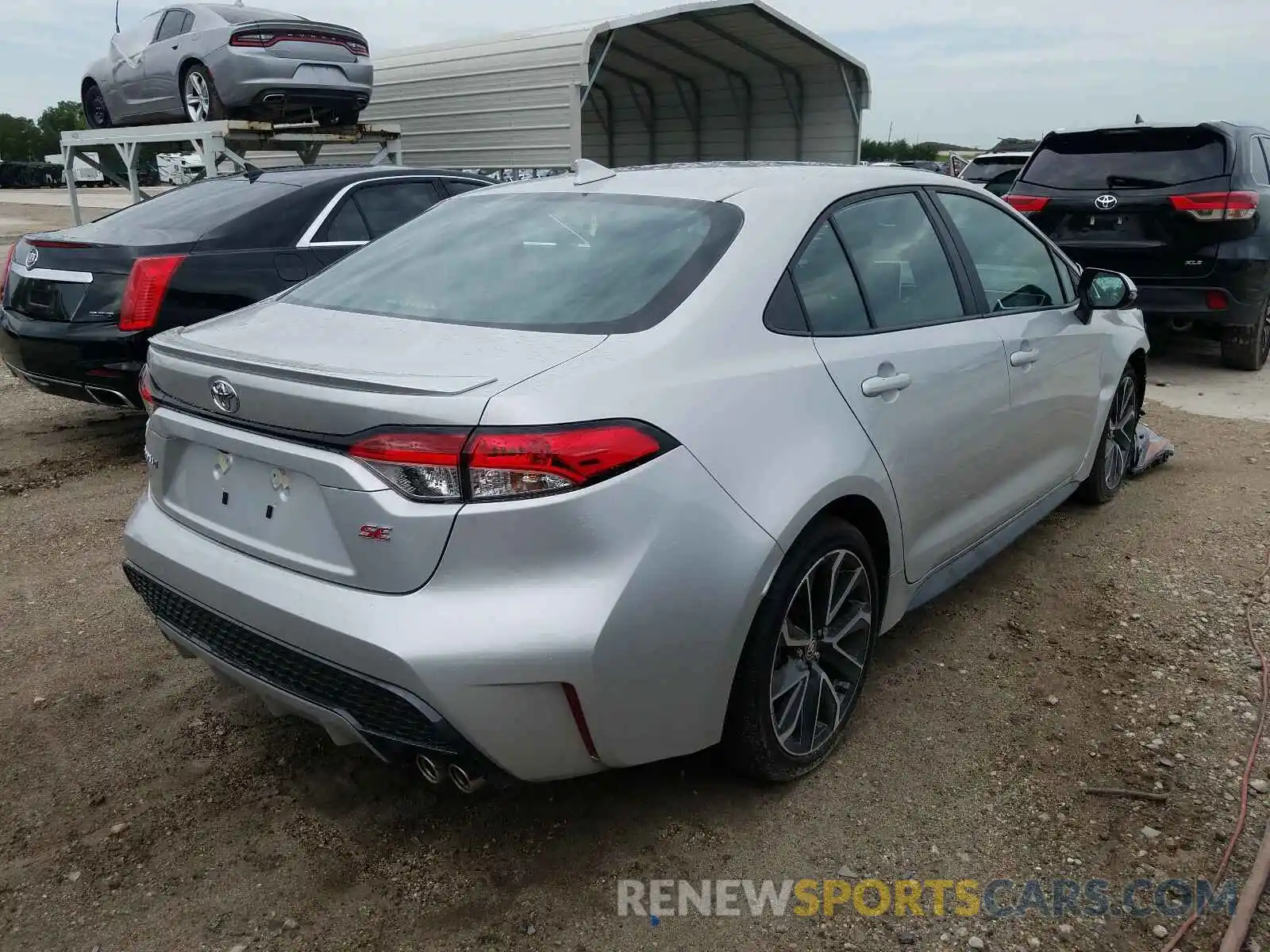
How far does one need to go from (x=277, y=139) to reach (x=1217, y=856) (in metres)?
10.3

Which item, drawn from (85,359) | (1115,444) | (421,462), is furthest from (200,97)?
(421,462)

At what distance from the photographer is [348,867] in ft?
7.96

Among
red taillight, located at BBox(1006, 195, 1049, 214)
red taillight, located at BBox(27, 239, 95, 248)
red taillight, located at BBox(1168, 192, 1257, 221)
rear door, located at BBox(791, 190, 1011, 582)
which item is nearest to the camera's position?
rear door, located at BBox(791, 190, 1011, 582)

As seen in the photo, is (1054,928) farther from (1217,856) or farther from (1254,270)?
(1254,270)

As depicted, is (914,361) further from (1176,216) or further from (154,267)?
(1176,216)

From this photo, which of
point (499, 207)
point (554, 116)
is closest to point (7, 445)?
point (499, 207)

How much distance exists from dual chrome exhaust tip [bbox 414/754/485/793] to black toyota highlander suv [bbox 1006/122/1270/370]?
680 centimetres

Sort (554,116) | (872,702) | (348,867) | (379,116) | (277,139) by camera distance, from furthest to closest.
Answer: (379,116) < (554,116) < (277,139) < (872,702) < (348,867)

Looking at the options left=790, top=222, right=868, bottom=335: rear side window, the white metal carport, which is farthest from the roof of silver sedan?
the white metal carport

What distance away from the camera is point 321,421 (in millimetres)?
2111

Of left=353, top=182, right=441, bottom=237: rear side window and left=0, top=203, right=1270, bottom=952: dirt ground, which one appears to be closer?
left=0, top=203, right=1270, bottom=952: dirt ground

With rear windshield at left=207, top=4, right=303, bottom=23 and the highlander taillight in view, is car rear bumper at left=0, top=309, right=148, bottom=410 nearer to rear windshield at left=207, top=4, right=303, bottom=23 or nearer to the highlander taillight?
the highlander taillight

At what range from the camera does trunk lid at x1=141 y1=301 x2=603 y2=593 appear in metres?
2.04

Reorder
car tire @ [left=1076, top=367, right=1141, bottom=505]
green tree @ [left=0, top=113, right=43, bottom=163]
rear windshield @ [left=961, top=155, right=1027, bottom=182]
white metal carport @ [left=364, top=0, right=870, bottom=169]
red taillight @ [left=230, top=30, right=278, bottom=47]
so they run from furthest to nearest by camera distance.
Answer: green tree @ [left=0, top=113, right=43, bottom=163] < rear windshield @ [left=961, top=155, right=1027, bottom=182] < white metal carport @ [left=364, top=0, right=870, bottom=169] < red taillight @ [left=230, top=30, right=278, bottom=47] < car tire @ [left=1076, top=367, right=1141, bottom=505]
